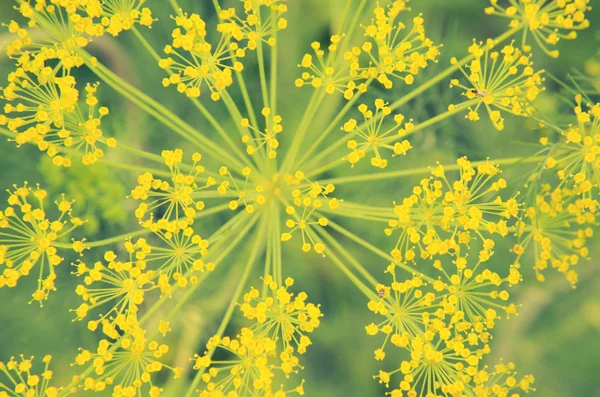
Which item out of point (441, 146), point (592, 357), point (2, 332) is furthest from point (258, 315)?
point (592, 357)

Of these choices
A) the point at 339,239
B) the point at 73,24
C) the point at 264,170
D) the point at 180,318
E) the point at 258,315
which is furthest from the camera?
the point at 339,239

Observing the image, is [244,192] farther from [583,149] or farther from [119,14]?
[583,149]

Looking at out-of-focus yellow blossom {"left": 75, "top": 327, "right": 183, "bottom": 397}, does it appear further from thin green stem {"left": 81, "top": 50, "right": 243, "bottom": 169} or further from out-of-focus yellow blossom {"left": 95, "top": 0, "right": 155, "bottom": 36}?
out-of-focus yellow blossom {"left": 95, "top": 0, "right": 155, "bottom": 36}

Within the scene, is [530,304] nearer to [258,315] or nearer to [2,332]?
[258,315]

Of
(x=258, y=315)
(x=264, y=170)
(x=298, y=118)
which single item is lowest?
(x=258, y=315)

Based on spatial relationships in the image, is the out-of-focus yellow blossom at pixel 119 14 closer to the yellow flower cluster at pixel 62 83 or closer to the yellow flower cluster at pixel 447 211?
the yellow flower cluster at pixel 62 83

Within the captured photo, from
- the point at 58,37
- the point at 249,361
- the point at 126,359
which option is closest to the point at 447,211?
the point at 249,361

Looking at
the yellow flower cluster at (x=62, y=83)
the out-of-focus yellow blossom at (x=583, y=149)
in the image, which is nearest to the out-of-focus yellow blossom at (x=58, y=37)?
the yellow flower cluster at (x=62, y=83)

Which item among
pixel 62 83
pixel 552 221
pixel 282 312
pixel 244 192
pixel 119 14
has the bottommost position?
pixel 282 312

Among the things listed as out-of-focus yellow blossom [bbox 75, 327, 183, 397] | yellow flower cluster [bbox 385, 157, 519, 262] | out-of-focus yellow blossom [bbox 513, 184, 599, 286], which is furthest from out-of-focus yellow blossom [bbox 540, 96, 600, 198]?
out-of-focus yellow blossom [bbox 75, 327, 183, 397]
